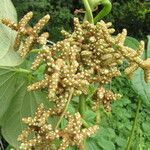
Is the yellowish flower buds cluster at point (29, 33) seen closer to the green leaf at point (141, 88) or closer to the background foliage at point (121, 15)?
the green leaf at point (141, 88)

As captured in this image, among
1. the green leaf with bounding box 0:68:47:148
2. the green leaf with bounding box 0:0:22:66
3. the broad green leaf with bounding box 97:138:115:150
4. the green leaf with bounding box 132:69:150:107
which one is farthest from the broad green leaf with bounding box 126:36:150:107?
the broad green leaf with bounding box 97:138:115:150

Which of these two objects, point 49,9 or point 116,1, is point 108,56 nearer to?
point 49,9

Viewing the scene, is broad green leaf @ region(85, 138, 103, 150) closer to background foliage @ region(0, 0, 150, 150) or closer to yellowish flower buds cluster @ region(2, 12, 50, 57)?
background foliage @ region(0, 0, 150, 150)

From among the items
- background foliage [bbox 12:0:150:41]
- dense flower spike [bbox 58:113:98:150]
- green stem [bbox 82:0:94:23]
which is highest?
green stem [bbox 82:0:94:23]

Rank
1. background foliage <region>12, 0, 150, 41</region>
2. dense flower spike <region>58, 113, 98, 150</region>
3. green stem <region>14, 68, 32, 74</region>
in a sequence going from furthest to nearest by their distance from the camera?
background foliage <region>12, 0, 150, 41</region> < green stem <region>14, 68, 32, 74</region> < dense flower spike <region>58, 113, 98, 150</region>

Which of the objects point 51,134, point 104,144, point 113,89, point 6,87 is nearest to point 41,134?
point 51,134

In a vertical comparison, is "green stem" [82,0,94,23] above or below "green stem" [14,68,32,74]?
above

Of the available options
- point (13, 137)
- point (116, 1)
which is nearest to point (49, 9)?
point (116, 1)

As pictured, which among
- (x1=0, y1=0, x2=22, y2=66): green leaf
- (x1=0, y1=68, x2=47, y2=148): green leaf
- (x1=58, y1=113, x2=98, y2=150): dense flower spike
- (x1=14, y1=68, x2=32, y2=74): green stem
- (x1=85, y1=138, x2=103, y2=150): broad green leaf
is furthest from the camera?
(x1=85, y1=138, x2=103, y2=150): broad green leaf
